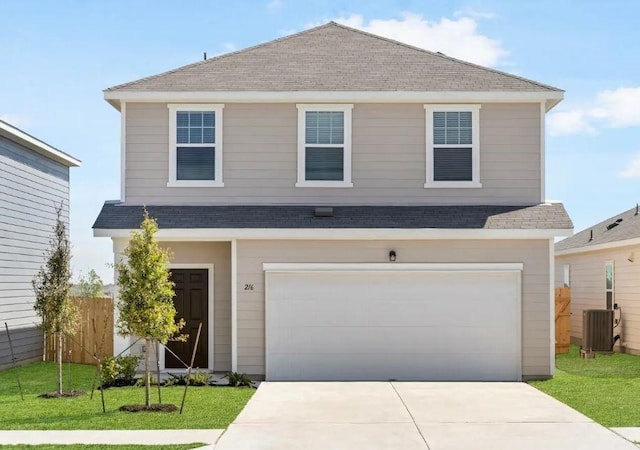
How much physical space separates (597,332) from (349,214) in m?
8.33

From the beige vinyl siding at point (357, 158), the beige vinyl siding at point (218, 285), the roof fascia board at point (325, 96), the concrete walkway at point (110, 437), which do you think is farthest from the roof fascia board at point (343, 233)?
the concrete walkway at point (110, 437)

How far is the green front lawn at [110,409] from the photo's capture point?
1141cm

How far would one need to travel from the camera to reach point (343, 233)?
16.1 metres

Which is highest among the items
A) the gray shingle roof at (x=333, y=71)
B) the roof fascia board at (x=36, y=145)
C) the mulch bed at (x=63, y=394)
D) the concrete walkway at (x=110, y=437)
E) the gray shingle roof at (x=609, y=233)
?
the gray shingle roof at (x=333, y=71)

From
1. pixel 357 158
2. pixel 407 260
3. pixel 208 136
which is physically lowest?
pixel 407 260

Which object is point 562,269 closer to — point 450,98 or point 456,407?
point 450,98

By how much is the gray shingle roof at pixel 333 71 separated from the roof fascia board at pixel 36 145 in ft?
9.66

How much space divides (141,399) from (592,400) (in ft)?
23.7

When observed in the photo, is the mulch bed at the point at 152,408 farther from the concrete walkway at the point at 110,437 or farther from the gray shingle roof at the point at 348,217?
the gray shingle roof at the point at 348,217

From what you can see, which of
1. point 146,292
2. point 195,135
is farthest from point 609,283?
point 146,292

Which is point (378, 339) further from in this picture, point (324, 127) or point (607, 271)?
point (607, 271)

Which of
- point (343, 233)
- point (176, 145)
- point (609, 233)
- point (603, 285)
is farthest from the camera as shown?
point (609, 233)

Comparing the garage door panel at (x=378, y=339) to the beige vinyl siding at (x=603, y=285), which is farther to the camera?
the beige vinyl siding at (x=603, y=285)

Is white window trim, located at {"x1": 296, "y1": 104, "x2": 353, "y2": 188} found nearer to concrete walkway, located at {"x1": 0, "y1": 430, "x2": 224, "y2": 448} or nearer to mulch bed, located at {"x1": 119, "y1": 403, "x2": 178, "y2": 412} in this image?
mulch bed, located at {"x1": 119, "y1": 403, "x2": 178, "y2": 412}
